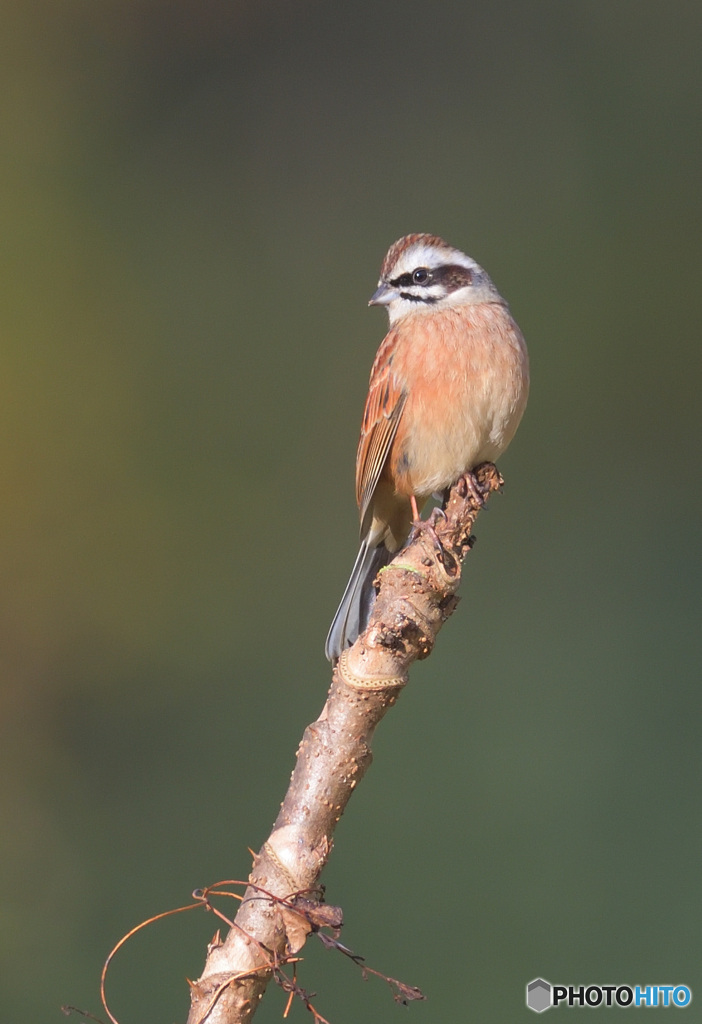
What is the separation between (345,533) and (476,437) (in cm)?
184

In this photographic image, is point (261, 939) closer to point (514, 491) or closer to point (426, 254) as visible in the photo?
point (426, 254)

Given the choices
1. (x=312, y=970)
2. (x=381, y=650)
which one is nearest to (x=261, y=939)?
(x=381, y=650)

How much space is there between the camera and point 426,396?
2.08 meters

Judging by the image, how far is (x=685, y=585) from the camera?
3.88m

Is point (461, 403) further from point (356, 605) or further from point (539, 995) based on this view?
point (539, 995)

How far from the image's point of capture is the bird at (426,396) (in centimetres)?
202

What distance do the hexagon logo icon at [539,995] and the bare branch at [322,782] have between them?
1.50 metres

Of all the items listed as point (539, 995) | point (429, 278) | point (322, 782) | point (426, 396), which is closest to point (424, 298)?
point (429, 278)

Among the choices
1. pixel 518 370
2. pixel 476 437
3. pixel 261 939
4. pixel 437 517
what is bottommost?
pixel 261 939

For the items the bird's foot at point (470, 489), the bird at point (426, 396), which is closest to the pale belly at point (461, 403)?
the bird at point (426, 396)

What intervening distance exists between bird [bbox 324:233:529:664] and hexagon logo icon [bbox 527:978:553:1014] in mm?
1067

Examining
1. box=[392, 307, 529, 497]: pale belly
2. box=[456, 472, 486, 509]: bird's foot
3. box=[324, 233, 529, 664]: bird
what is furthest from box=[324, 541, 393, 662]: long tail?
box=[456, 472, 486, 509]: bird's foot

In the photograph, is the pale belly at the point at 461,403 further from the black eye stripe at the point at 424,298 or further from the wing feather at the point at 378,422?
the black eye stripe at the point at 424,298

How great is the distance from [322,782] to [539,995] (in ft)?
5.50
